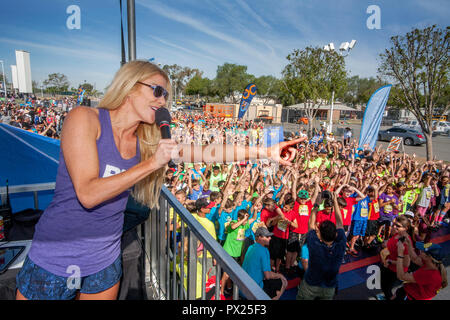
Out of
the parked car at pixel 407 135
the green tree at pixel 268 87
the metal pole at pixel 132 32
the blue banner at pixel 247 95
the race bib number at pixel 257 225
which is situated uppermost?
the green tree at pixel 268 87

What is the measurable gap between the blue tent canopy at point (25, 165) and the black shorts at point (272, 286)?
2946 mm

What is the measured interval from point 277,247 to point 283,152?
14.2ft

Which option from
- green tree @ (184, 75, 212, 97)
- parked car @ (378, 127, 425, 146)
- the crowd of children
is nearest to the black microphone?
the crowd of children

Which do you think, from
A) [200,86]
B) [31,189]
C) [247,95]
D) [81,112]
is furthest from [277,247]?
[200,86]

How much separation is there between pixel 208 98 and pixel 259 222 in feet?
217

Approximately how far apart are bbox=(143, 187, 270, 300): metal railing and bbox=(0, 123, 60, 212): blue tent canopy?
4.64 feet

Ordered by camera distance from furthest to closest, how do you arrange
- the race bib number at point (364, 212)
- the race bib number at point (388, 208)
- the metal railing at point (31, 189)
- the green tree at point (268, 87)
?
1. the green tree at point (268, 87)
2. the race bib number at point (388, 208)
3. the race bib number at point (364, 212)
4. the metal railing at point (31, 189)

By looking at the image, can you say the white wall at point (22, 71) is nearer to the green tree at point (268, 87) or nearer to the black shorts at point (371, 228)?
the black shorts at point (371, 228)

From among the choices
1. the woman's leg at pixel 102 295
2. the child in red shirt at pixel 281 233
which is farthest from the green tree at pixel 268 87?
the woman's leg at pixel 102 295

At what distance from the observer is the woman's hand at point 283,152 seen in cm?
130

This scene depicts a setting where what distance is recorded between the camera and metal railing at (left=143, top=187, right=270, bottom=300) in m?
1.00
